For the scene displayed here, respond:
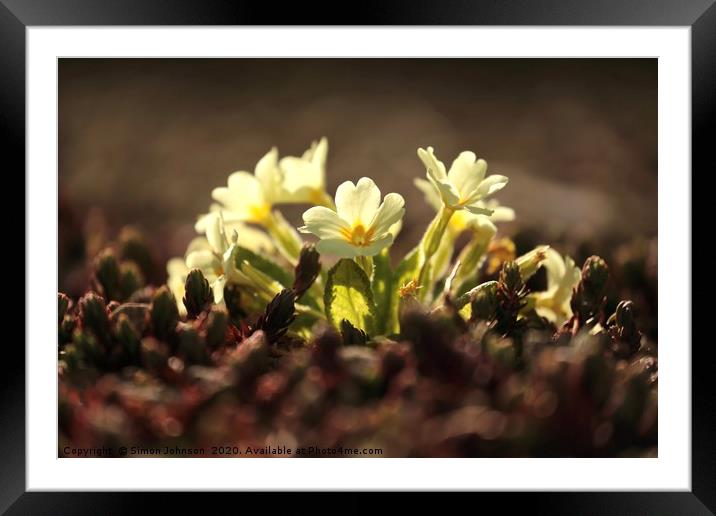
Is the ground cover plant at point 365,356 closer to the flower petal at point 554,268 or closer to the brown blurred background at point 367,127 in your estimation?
the flower petal at point 554,268

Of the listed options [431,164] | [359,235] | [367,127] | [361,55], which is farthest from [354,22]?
[367,127]

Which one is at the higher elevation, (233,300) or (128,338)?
(233,300)

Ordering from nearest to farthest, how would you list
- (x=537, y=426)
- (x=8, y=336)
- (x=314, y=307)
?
(x=537, y=426)
(x=8, y=336)
(x=314, y=307)

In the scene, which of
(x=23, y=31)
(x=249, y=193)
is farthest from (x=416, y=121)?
(x=23, y=31)

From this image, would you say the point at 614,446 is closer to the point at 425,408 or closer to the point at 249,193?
the point at 425,408

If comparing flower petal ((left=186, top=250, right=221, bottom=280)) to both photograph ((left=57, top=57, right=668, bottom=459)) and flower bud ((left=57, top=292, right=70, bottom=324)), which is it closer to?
photograph ((left=57, top=57, right=668, bottom=459))

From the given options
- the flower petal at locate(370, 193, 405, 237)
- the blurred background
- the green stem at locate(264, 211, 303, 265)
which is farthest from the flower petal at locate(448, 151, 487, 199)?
the blurred background

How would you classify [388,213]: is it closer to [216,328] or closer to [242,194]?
[216,328]
